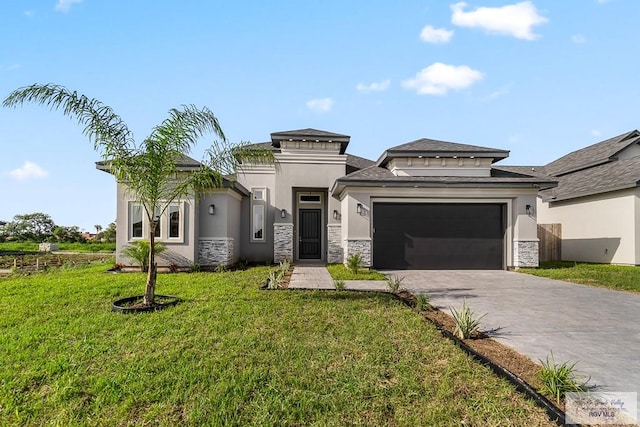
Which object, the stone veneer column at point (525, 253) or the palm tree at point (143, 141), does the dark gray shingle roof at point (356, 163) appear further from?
the palm tree at point (143, 141)

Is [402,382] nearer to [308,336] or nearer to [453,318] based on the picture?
[308,336]

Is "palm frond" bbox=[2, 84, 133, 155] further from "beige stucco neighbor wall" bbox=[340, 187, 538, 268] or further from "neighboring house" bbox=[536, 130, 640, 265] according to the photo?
"neighboring house" bbox=[536, 130, 640, 265]

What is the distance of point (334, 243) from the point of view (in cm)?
1450

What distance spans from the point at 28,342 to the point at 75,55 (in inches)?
281

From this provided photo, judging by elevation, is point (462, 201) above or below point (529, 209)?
above

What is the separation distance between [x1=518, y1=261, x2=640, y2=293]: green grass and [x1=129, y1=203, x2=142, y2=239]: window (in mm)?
13394

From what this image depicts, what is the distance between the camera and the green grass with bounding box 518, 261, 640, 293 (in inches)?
374

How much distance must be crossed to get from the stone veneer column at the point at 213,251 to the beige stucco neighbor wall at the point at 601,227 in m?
15.0

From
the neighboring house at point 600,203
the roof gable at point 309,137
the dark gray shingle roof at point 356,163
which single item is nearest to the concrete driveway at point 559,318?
the neighboring house at point 600,203

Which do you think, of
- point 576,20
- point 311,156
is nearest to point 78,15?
point 311,156

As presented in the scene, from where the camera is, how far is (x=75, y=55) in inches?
334

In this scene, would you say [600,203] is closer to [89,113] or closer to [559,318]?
[559,318]

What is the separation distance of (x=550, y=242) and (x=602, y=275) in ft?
17.7

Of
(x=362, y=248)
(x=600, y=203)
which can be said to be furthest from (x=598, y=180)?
(x=362, y=248)
